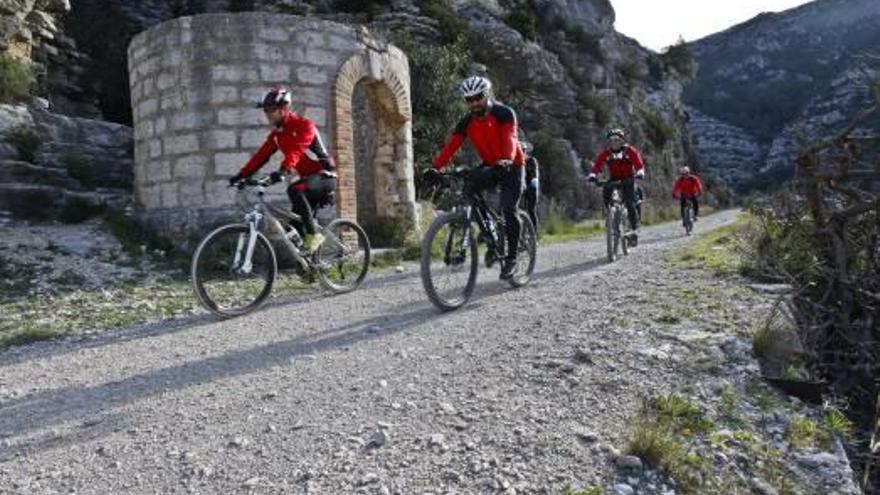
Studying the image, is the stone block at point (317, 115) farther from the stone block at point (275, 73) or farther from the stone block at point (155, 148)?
the stone block at point (155, 148)

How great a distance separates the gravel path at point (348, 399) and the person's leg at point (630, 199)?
4.59 meters

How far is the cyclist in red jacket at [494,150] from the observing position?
6.04 meters

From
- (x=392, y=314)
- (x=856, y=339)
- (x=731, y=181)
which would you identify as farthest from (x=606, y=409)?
(x=731, y=181)

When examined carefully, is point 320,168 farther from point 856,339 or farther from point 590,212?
point 590,212

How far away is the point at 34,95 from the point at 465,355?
38.1 feet

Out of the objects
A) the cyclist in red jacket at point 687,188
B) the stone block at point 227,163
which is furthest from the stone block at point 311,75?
the cyclist in red jacket at point 687,188

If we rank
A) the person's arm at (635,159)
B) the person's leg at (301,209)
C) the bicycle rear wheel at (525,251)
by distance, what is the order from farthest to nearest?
the person's arm at (635,159)
the bicycle rear wheel at (525,251)
the person's leg at (301,209)

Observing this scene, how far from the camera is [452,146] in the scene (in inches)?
244

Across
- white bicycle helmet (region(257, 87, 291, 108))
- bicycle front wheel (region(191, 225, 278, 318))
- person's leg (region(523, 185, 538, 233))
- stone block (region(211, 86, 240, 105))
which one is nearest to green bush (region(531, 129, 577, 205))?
stone block (region(211, 86, 240, 105))

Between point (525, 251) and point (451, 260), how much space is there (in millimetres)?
1371

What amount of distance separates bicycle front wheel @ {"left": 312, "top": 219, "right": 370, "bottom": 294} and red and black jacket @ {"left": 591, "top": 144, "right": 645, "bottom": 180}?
4.09 meters

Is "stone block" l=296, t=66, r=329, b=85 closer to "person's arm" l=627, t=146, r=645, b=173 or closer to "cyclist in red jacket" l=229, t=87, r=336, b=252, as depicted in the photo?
"cyclist in red jacket" l=229, t=87, r=336, b=252

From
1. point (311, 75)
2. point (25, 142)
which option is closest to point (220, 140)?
point (311, 75)

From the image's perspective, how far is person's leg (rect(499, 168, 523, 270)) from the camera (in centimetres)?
622
